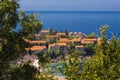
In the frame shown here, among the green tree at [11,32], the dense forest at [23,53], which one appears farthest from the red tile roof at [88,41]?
the green tree at [11,32]

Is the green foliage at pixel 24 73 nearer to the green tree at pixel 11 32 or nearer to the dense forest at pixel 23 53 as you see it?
the dense forest at pixel 23 53

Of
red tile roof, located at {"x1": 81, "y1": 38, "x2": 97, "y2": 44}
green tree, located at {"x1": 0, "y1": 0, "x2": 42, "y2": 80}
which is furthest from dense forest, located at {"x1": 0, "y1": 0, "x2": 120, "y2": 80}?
red tile roof, located at {"x1": 81, "y1": 38, "x2": 97, "y2": 44}

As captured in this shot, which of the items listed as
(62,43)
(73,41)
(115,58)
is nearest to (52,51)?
(62,43)

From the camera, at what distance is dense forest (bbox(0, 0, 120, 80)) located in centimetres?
980

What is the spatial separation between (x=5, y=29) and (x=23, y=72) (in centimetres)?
123

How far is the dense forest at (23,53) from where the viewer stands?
9797 millimetres

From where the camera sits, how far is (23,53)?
406 inches

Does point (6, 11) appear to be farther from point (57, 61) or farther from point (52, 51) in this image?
point (52, 51)

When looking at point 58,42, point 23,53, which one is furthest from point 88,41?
point 23,53

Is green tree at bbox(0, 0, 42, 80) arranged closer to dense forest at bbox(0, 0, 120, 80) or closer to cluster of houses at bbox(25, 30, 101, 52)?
dense forest at bbox(0, 0, 120, 80)

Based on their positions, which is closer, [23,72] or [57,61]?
[23,72]

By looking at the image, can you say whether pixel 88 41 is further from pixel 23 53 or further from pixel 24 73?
pixel 24 73

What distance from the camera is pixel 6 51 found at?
9.77 m

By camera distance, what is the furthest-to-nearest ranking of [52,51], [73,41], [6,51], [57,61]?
[73,41]
[52,51]
[57,61]
[6,51]
